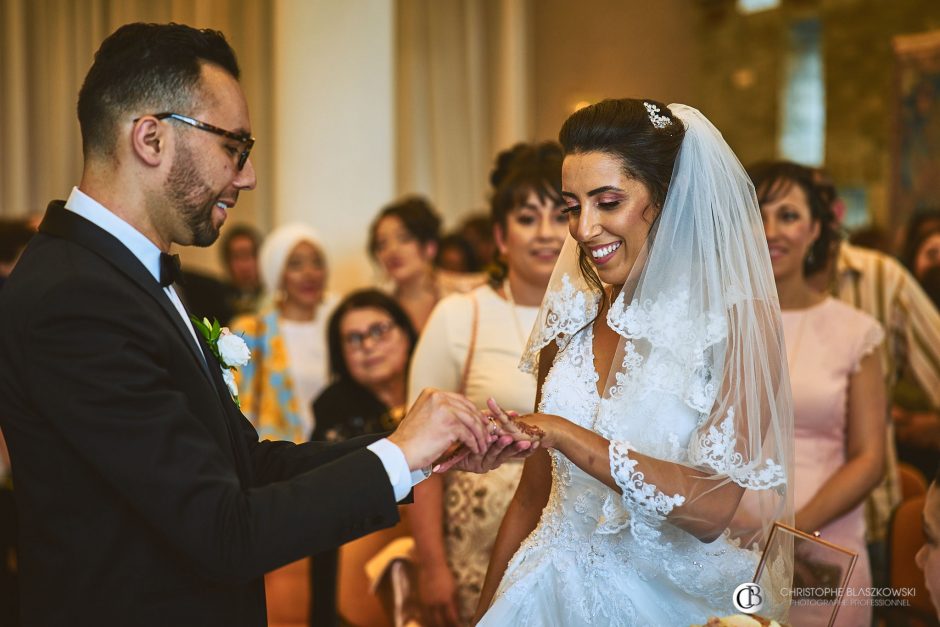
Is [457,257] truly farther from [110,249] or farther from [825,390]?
[110,249]

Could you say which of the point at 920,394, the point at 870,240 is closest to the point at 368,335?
the point at 920,394

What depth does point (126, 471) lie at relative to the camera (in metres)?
1.76

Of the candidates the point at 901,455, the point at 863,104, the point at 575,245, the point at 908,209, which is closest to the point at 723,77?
the point at 863,104

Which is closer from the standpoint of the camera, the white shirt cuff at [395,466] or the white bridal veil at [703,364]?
the white shirt cuff at [395,466]

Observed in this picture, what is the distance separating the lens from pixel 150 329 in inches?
72.7

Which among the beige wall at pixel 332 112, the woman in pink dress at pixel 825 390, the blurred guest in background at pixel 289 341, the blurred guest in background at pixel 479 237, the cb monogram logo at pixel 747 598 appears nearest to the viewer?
the cb monogram logo at pixel 747 598

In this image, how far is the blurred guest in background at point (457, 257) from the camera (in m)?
6.78

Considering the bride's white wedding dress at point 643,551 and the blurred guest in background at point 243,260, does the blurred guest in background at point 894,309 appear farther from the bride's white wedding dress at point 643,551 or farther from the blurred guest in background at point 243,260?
the blurred guest in background at point 243,260

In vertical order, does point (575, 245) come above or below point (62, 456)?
above

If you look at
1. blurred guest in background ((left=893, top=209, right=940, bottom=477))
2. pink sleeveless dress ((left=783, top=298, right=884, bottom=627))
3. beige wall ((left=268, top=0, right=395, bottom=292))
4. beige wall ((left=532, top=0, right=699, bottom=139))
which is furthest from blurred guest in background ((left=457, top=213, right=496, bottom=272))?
beige wall ((left=532, top=0, right=699, bottom=139))

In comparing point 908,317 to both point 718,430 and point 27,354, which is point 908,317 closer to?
point 718,430

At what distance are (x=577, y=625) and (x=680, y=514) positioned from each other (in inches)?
14.2

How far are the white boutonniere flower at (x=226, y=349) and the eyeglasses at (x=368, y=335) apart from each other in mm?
2201

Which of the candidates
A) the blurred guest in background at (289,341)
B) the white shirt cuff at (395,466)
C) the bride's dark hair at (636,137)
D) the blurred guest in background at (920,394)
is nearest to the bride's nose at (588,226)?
the bride's dark hair at (636,137)
